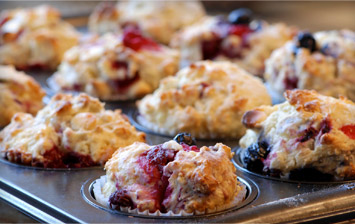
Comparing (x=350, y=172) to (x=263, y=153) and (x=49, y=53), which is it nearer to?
(x=263, y=153)

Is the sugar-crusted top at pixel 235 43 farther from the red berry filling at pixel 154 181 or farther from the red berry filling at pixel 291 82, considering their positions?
the red berry filling at pixel 154 181

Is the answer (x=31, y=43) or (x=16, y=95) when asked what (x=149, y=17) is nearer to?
(x=31, y=43)

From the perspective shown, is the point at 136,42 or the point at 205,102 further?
the point at 136,42

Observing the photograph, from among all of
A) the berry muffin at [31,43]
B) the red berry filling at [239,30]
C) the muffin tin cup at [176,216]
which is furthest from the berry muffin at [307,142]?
the berry muffin at [31,43]

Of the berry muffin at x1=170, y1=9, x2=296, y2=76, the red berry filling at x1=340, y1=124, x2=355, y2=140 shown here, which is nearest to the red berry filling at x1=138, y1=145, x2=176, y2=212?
the red berry filling at x1=340, y1=124, x2=355, y2=140

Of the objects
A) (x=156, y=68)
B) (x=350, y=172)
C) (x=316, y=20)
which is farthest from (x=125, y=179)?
(x=316, y=20)

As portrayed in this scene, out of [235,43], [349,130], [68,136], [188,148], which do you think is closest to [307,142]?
[349,130]

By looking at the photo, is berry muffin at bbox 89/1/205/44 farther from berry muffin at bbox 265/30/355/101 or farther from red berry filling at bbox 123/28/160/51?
berry muffin at bbox 265/30/355/101
